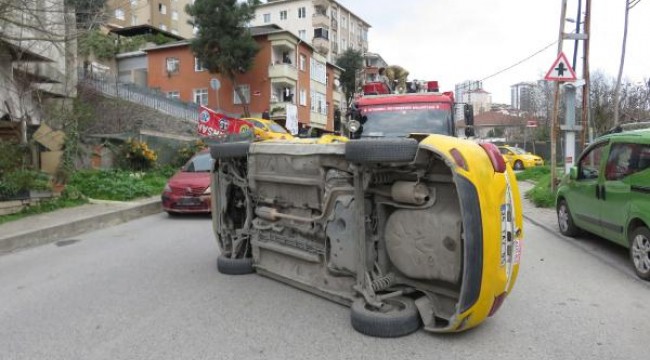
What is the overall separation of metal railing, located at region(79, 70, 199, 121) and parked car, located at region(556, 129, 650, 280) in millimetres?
25625

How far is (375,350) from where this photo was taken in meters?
3.87

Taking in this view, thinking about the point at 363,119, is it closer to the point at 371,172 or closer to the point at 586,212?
the point at 586,212

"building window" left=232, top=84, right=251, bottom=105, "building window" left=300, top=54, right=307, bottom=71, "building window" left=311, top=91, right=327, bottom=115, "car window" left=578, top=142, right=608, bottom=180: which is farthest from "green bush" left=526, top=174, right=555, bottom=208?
"building window" left=311, top=91, right=327, bottom=115

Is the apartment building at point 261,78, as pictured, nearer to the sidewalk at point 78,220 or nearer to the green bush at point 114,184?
the green bush at point 114,184

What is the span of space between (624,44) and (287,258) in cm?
2165

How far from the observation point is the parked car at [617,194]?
6266mm

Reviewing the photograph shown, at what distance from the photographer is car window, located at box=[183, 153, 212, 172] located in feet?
40.5

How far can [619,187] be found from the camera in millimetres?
6836

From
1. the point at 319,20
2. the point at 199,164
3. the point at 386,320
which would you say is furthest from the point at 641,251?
the point at 319,20

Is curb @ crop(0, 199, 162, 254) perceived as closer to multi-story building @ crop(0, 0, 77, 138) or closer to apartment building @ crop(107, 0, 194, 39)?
multi-story building @ crop(0, 0, 77, 138)

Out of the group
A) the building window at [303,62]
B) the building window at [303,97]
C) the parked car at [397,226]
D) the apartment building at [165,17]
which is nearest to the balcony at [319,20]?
Answer: the apartment building at [165,17]

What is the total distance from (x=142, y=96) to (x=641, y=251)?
97.7 feet

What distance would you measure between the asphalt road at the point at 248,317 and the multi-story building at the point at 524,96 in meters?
42.6

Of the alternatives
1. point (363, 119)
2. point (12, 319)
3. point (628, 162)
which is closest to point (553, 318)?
point (628, 162)
